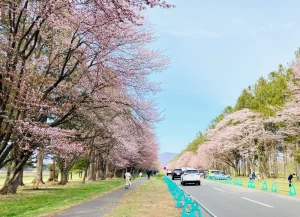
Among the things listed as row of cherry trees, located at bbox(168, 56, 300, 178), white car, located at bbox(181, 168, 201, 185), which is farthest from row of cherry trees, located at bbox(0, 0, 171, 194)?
row of cherry trees, located at bbox(168, 56, 300, 178)

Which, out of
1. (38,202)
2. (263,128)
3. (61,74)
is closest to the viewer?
(61,74)

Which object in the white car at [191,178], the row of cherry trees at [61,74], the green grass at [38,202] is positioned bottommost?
the green grass at [38,202]

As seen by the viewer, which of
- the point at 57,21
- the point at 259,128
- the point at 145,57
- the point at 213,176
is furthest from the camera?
the point at 259,128

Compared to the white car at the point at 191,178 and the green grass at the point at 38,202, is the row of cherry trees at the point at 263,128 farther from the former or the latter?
the green grass at the point at 38,202

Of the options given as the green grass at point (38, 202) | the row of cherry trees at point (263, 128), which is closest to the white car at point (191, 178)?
the green grass at point (38, 202)

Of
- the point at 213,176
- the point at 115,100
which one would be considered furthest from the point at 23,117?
the point at 213,176

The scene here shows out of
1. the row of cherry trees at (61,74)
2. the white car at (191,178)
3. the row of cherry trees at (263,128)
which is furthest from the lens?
the row of cherry trees at (263,128)

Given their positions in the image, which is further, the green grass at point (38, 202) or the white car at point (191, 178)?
the white car at point (191, 178)

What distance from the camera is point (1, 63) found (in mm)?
12625

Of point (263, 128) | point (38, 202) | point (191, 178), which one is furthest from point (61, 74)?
point (263, 128)

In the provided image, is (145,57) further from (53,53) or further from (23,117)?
(23,117)

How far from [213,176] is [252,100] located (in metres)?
16.9

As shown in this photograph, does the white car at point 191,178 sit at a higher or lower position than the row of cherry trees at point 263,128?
lower

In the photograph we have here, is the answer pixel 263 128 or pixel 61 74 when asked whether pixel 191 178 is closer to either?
pixel 61 74
